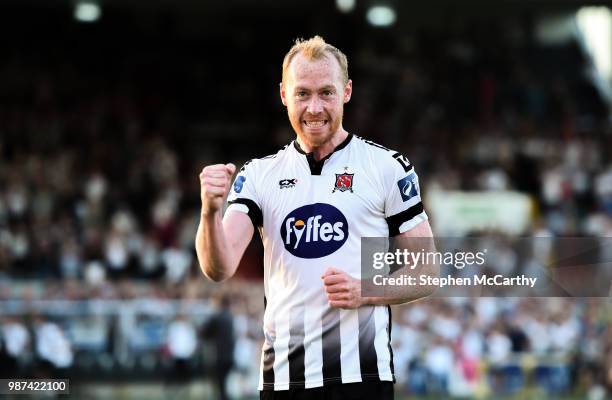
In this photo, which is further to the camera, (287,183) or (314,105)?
(287,183)

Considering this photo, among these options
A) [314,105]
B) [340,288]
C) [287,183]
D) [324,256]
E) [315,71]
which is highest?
[315,71]

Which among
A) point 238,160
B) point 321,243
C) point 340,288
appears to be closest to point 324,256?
point 321,243

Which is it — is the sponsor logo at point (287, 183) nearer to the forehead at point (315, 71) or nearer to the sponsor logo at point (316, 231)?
the sponsor logo at point (316, 231)

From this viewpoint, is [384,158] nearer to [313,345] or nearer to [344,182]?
[344,182]

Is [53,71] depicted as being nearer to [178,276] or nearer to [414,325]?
[178,276]

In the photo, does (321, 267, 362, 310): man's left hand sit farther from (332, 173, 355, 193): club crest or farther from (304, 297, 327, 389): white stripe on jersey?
(332, 173, 355, 193): club crest

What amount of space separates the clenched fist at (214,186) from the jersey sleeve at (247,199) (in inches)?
15.7

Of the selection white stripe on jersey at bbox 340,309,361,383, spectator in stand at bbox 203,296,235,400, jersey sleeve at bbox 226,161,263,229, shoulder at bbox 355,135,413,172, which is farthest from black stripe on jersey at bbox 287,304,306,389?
spectator in stand at bbox 203,296,235,400

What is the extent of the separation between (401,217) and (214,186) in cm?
82

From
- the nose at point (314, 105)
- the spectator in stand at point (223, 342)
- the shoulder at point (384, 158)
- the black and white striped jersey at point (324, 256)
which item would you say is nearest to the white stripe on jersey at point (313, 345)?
the black and white striped jersey at point (324, 256)

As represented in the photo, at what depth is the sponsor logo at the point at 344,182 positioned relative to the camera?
4.74 metres

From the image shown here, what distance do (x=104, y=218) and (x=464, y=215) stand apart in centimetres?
615

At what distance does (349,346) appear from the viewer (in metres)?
4.66

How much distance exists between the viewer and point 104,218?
64.4ft
